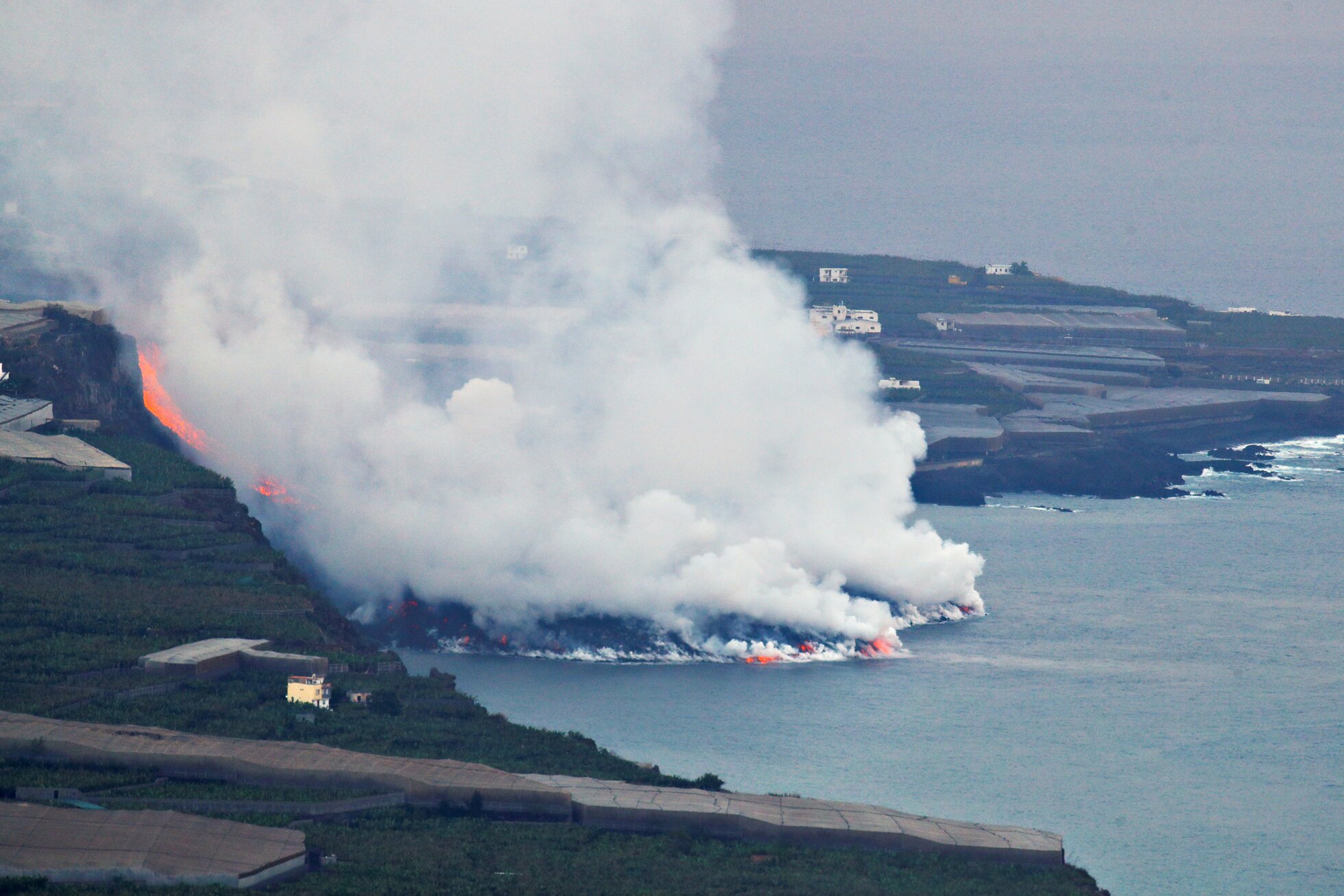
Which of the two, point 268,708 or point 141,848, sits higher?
point 268,708

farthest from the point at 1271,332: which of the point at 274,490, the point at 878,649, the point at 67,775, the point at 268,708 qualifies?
the point at 67,775

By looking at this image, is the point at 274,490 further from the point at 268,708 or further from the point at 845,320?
the point at 845,320

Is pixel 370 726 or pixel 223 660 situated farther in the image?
pixel 223 660

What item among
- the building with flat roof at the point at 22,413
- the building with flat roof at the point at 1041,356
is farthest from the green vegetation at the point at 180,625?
the building with flat roof at the point at 1041,356

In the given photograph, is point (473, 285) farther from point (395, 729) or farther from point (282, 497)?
point (395, 729)

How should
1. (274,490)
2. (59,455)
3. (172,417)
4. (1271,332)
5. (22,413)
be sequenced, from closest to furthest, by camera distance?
(59,455) → (22,413) → (274,490) → (172,417) → (1271,332)

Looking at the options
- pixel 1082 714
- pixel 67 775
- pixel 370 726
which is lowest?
pixel 67 775

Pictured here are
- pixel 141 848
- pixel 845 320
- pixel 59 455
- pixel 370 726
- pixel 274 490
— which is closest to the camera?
pixel 141 848

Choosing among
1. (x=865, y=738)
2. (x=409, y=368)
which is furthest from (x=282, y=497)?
(x=865, y=738)
